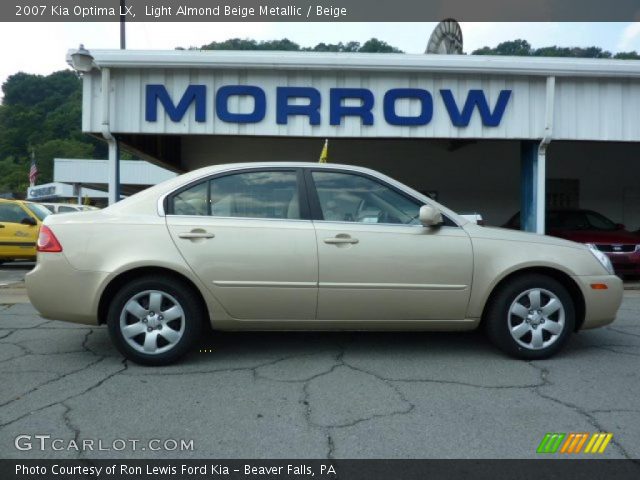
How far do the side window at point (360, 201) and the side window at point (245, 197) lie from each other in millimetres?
238

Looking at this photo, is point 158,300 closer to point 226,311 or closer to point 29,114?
point 226,311

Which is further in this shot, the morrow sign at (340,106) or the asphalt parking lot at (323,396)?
the morrow sign at (340,106)

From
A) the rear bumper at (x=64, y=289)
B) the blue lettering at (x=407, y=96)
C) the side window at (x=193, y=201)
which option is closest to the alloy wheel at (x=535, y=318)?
the side window at (x=193, y=201)

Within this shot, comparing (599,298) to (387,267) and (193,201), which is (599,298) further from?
(193,201)

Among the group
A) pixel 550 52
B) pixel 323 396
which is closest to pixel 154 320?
pixel 323 396

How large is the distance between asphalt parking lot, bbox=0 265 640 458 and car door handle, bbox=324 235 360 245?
0.95 m

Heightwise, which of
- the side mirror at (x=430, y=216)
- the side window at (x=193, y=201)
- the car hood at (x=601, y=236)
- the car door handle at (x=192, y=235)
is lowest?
the car hood at (x=601, y=236)

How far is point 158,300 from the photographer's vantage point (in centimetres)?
393

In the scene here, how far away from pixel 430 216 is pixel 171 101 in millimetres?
6124

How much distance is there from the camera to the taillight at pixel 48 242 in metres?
3.92

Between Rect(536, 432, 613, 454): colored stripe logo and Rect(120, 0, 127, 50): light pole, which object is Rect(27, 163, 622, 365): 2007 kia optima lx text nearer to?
Rect(536, 432, 613, 454): colored stripe logo

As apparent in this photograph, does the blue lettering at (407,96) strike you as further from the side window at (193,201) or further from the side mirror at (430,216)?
the side window at (193,201)
